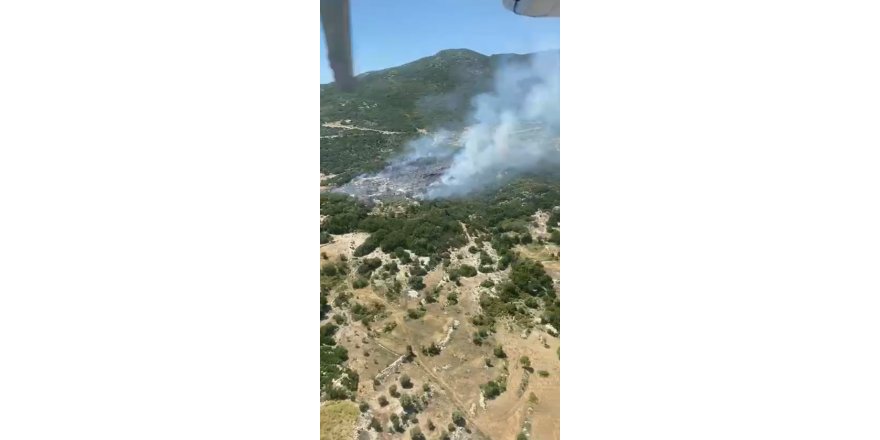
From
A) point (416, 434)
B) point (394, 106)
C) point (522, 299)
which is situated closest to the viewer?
point (416, 434)

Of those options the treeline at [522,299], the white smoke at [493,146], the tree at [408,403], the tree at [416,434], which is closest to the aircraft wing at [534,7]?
the white smoke at [493,146]

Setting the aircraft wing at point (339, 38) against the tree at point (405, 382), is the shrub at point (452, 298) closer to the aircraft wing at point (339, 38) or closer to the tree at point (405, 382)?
the tree at point (405, 382)

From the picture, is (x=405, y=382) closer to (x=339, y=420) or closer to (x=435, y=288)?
(x=339, y=420)

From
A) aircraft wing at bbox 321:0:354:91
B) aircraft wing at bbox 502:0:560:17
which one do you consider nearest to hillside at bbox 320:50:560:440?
aircraft wing at bbox 321:0:354:91

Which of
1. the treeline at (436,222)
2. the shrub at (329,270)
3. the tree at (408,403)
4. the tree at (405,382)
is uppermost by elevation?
the treeline at (436,222)

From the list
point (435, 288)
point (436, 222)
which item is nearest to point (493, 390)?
point (435, 288)

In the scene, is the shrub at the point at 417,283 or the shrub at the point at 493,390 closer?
the shrub at the point at 493,390

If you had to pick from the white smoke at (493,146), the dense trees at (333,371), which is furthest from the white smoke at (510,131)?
the dense trees at (333,371)

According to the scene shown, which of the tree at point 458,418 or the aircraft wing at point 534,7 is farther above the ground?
the aircraft wing at point 534,7
